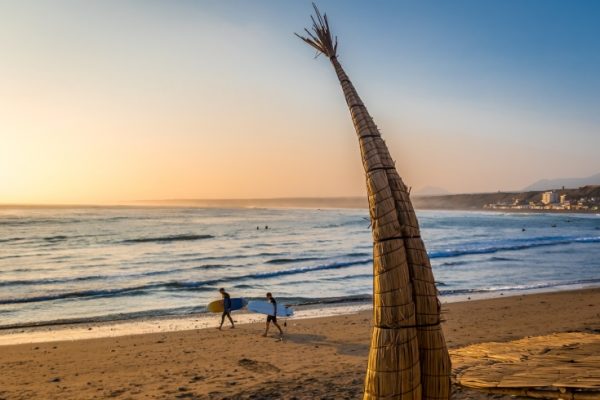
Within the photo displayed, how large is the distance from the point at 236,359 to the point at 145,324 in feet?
20.0

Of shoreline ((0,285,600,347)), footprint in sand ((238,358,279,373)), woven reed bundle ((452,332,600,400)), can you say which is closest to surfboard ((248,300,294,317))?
shoreline ((0,285,600,347))

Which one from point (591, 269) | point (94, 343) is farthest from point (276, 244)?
point (94, 343)

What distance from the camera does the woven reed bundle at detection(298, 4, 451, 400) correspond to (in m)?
3.48

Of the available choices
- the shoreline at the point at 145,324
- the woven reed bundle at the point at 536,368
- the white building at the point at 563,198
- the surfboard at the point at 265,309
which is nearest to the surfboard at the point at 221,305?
the shoreline at the point at 145,324

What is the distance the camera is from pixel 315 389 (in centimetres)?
884

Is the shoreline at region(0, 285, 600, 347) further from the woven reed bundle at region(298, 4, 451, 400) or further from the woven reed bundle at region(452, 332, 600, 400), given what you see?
the woven reed bundle at region(298, 4, 451, 400)

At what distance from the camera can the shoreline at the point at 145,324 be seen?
1518 centimetres

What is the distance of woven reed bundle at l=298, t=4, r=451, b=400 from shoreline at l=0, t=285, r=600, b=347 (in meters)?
12.8

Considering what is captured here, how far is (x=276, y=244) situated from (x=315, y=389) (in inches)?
1593

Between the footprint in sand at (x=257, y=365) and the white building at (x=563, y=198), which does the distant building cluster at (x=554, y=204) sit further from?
the footprint in sand at (x=257, y=365)

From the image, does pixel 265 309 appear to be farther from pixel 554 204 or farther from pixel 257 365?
pixel 554 204

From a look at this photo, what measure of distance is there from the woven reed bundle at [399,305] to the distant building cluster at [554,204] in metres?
145

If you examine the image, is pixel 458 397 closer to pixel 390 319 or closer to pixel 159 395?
pixel 390 319

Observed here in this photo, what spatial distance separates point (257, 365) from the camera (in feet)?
36.6
